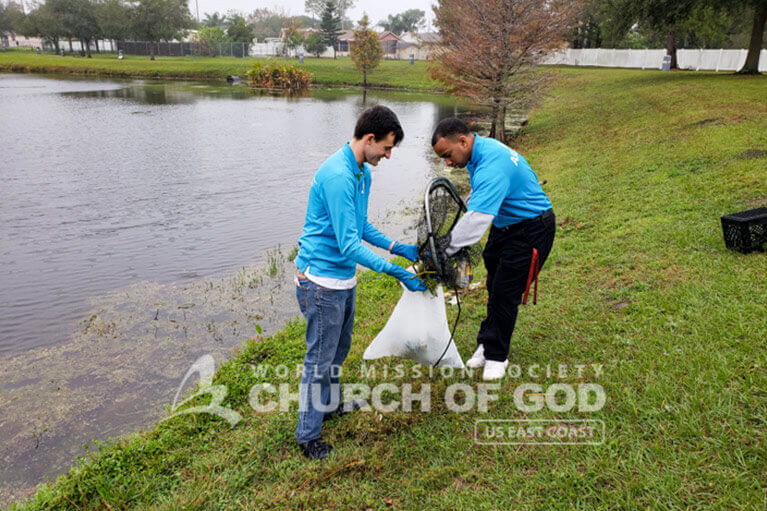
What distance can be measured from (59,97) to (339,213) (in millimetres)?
38765

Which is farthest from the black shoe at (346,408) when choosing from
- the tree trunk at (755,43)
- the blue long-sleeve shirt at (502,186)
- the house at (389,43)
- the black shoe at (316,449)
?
the house at (389,43)

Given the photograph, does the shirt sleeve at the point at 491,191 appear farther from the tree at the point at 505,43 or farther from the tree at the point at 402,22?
the tree at the point at 402,22

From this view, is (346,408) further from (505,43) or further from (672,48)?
(672,48)

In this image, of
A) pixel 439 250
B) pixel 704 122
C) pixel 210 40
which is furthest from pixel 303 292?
pixel 210 40

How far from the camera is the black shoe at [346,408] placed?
13.7 ft

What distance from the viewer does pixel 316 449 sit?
3.71m

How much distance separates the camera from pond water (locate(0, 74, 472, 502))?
17.3 ft

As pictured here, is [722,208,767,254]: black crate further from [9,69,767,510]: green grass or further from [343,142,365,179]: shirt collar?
[343,142,365,179]: shirt collar

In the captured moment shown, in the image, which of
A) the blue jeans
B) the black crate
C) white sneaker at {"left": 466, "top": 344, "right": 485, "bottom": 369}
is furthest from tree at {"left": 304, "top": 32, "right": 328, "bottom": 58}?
the blue jeans

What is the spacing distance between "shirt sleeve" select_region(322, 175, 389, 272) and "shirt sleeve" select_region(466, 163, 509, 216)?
1017mm

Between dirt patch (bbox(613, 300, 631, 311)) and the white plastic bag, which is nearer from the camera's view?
the white plastic bag

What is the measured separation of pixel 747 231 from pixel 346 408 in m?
5.27

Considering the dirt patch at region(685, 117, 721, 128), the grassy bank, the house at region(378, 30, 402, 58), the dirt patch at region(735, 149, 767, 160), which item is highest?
the house at region(378, 30, 402, 58)

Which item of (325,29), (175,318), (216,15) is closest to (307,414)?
(175,318)
